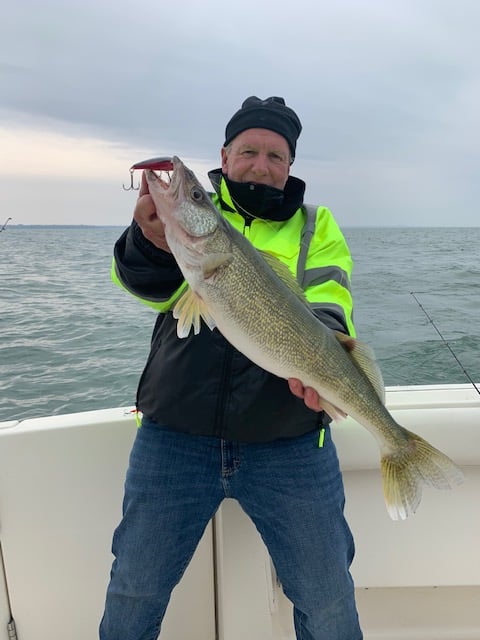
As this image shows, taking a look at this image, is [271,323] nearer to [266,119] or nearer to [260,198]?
[260,198]

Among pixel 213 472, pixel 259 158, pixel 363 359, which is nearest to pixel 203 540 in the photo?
pixel 213 472

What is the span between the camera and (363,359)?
212 cm

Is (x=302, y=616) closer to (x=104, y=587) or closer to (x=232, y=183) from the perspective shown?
(x=104, y=587)

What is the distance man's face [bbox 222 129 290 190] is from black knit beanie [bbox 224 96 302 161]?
0.10 ft

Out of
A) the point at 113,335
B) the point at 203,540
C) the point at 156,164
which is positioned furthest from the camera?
the point at 113,335

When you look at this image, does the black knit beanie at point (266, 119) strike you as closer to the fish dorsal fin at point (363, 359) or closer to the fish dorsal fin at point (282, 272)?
the fish dorsal fin at point (282, 272)

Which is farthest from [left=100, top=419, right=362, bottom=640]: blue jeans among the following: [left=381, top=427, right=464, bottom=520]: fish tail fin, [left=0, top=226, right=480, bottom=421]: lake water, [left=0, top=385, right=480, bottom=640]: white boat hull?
[left=0, top=226, right=480, bottom=421]: lake water

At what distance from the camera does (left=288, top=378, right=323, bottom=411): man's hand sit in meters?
2.01

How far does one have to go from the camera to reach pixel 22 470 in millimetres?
2592

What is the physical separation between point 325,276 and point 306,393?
63 cm

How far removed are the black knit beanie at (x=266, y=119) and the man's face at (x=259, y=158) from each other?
31mm

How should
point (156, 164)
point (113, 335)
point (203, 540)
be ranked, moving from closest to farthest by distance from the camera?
point (156, 164) < point (203, 540) < point (113, 335)

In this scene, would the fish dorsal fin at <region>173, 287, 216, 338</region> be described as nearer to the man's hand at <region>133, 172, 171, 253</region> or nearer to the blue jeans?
the man's hand at <region>133, 172, 171, 253</region>

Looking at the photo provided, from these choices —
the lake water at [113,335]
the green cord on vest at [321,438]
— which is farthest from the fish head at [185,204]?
the lake water at [113,335]
